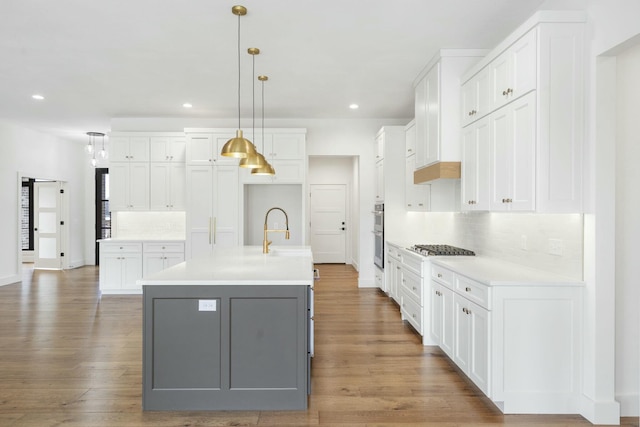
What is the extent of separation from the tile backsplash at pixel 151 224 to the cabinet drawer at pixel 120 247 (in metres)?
0.67

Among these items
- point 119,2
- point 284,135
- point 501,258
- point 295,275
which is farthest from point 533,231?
point 284,135

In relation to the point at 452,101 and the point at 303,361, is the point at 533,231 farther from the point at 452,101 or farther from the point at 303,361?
the point at 303,361

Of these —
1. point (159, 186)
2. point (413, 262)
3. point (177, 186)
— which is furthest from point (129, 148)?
→ point (413, 262)

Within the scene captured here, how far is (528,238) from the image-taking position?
321 cm

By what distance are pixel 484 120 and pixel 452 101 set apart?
2.13 feet

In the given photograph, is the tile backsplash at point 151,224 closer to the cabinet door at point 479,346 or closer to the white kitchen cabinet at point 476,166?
the white kitchen cabinet at point 476,166

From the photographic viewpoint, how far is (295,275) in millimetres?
2729

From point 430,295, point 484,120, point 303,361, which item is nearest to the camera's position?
point 303,361

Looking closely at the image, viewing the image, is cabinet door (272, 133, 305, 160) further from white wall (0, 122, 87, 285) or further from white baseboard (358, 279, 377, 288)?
white wall (0, 122, 87, 285)

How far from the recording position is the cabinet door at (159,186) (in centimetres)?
645

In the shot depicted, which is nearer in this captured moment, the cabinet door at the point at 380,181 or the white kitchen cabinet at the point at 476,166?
the white kitchen cabinet at the point at 476,166

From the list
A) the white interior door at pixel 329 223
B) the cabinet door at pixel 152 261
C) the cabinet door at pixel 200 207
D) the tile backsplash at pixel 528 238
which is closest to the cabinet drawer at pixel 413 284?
the tile backsplash at pixel 528 238

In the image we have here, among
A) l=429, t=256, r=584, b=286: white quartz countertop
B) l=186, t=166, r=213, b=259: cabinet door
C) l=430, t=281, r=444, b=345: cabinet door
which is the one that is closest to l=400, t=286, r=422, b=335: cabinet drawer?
l=430, t=281, r=444, b=345: cabinet door

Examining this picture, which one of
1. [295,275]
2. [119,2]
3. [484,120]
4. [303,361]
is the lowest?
[303,361]
